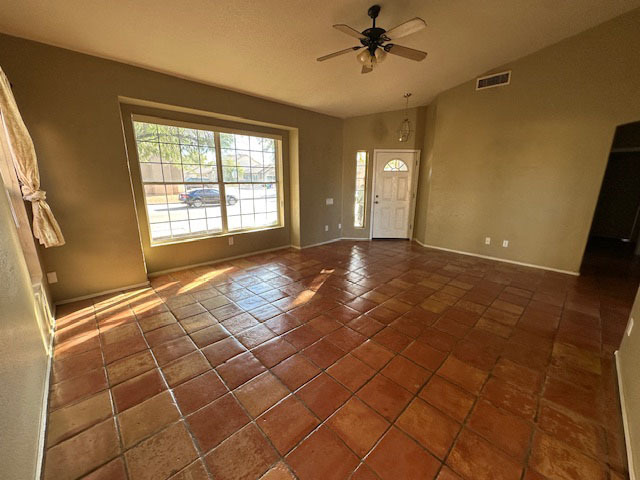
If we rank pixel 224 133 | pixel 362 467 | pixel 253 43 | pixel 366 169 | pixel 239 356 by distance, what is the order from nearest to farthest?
1. pixel 362 467
2. pixel 239 356
3. pixel 253 43
4. pixel 224 133
5. pixel 366 169

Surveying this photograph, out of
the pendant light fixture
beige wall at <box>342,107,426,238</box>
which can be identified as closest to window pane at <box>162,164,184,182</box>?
beige wall at <box>342,107,426,238</box>

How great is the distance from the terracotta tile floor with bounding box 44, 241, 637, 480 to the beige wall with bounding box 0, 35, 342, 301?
0.45 metres

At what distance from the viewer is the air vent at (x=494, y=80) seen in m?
3.60

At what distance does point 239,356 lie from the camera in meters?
1.94

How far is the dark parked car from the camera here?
3679mm

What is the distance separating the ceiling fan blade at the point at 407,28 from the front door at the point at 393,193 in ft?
11.3

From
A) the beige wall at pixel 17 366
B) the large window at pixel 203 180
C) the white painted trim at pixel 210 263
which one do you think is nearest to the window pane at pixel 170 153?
the large window at pixel 203 180

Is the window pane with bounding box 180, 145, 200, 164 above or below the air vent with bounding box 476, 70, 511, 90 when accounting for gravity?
below

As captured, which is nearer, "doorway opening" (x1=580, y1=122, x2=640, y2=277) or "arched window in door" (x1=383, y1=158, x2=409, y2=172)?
"doorway opening" (x1=580, y1=122, x2=640, y2=277)

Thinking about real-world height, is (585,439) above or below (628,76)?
below

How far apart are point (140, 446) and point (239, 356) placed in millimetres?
740

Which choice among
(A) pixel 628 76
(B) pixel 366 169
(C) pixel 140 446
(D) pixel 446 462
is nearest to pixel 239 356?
(C) pixel 140 446

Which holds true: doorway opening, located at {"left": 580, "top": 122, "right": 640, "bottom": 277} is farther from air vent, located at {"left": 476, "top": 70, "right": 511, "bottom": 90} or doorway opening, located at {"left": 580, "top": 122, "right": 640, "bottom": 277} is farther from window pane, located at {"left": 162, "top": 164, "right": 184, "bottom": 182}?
window pane, located at {"left": 162, "top": 164, "right": 184, "bottom": 182}

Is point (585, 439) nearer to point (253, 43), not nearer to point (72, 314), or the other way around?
point (253, 43)
